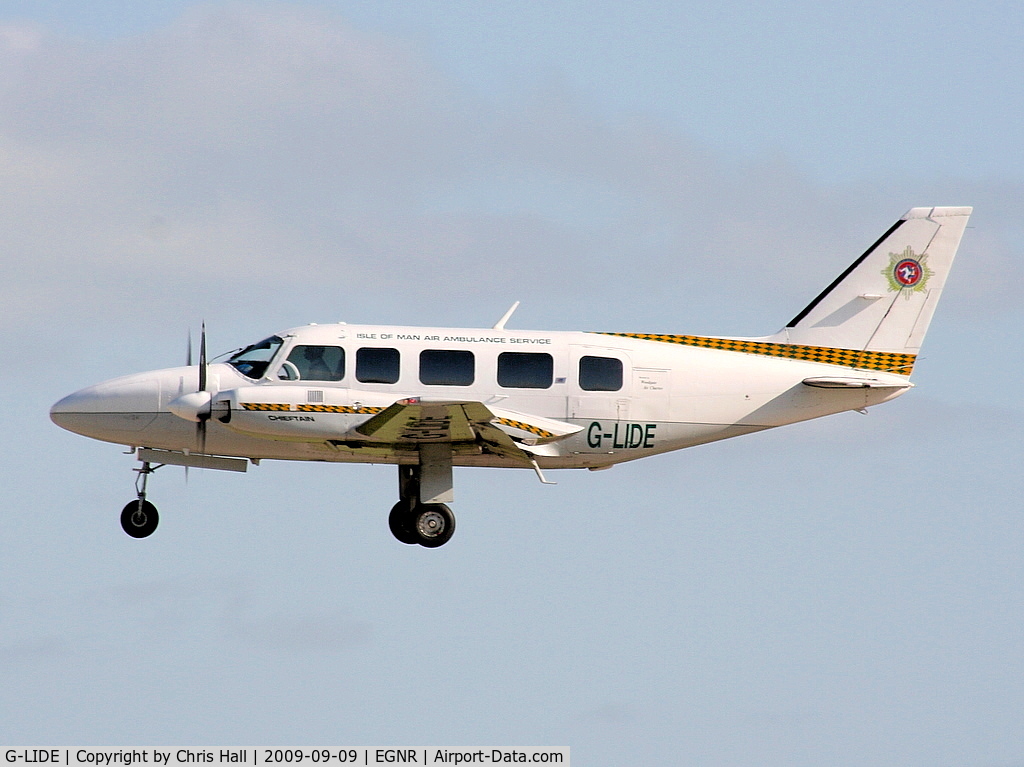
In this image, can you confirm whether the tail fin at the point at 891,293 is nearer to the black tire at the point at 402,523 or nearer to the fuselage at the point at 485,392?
the fuselage at the point at 485,392

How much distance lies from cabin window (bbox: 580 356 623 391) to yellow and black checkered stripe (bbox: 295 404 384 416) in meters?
3.39

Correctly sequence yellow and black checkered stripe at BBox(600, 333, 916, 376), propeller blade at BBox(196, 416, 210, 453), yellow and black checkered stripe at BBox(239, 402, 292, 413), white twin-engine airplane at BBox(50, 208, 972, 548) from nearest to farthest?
1. yellow and black checkered stripe at BBox(239, 402, 292, 413)
2. white twin-engine airplane at BBox(50, 208, 972, 548)
3. propeller blade at BBox(196, 416, 210, 453)
4. yellow and black checkered stripe at BBox(600, 333, 916, 376)

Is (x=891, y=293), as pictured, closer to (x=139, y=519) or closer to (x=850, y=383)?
(x=850, y=383)

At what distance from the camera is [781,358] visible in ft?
86.6

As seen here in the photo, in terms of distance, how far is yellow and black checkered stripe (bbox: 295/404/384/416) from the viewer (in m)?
23.7

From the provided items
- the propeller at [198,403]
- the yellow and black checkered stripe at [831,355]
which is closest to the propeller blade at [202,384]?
the propeller at [198,403]

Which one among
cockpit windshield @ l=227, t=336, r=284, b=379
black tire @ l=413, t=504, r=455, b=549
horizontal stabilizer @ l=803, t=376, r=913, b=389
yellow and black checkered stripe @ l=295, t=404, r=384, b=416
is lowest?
black tire @ l=413, t=504, r=455, b=549

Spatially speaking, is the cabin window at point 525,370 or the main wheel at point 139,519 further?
the main wheel at point 139,519

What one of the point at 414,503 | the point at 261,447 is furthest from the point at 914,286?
the point at 261,447

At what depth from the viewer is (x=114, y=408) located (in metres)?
24.8

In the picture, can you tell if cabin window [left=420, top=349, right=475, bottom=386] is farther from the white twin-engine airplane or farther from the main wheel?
the main wheel

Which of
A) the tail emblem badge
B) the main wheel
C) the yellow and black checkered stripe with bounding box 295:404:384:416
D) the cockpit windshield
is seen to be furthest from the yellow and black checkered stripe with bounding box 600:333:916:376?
the main wheel

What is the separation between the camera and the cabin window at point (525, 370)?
24844 millimetres

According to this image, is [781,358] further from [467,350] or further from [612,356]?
[467,350]
